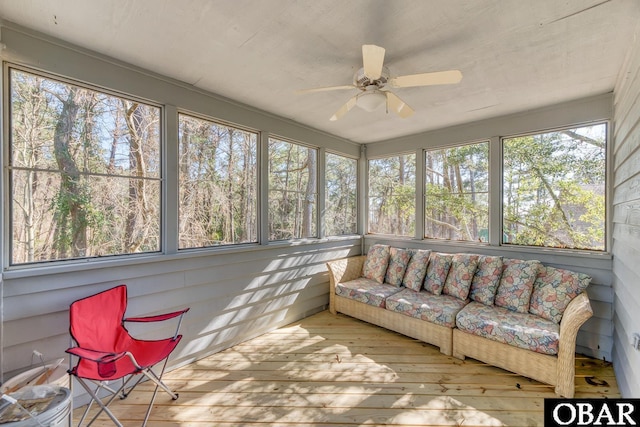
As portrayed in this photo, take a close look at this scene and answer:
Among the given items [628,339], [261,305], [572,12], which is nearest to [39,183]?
[261,305]

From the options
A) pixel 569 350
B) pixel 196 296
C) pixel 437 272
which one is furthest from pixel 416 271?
pixel 196 296

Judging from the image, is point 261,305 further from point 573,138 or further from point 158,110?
A: point 573,138

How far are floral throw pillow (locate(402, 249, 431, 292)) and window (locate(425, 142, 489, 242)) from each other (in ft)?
1.68

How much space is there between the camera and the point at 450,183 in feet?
12.5

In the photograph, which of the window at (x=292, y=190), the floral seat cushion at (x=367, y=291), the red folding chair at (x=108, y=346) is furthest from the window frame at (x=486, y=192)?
the red folding chair at (x=108, y=346)

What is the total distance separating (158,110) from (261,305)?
7.57ft

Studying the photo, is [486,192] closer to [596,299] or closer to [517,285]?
[517,285]

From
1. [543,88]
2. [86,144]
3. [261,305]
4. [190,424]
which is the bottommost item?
[190,424]

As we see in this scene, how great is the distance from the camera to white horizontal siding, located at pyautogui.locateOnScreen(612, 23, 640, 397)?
177 cm

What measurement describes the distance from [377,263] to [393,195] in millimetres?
1205

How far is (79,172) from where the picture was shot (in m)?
2.04

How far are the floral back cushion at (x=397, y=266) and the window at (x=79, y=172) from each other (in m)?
2.87

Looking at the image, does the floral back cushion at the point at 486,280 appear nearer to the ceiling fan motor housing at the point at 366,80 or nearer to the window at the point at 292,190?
the window at the point at 292,190

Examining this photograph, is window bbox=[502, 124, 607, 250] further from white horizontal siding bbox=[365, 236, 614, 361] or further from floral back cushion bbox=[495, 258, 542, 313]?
floral back cushion bbox=[495, 258, 542, 313]
